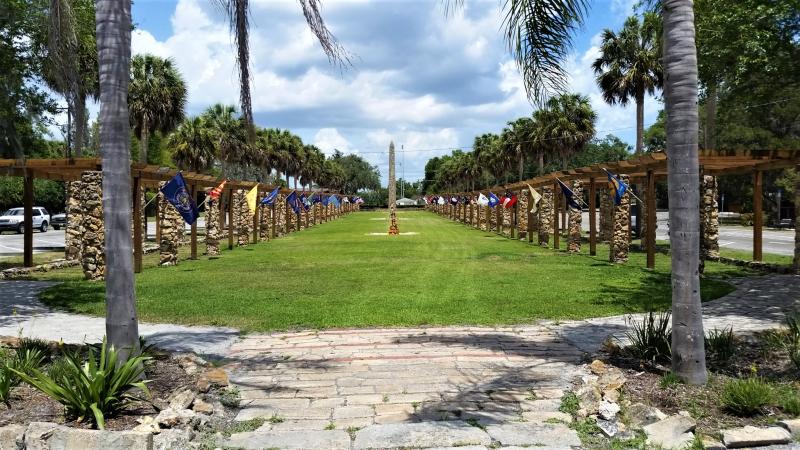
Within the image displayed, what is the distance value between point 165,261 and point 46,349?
41.4 ft

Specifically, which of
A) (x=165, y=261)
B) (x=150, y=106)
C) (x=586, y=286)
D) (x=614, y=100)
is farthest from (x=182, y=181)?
(x=614, y=100)

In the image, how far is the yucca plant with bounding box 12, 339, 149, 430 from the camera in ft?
16.2

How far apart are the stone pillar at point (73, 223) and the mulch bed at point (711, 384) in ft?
55.5

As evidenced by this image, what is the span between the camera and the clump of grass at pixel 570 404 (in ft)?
17.9

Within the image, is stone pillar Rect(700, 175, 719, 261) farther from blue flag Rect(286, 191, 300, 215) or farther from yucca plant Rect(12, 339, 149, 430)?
blue flag Rect(286, 191, 300, 215)

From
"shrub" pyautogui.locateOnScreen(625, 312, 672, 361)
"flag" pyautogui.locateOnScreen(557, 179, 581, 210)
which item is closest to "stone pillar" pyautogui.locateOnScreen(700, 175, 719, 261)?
"flag" pyautogui.locateOnScreen(557, 179, 581, 210)

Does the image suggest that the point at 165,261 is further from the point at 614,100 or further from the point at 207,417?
the point at 614,100

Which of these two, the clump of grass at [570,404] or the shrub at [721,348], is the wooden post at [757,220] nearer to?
the shrub at [721,348]

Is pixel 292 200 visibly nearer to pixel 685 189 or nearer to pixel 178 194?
pixel 178 194

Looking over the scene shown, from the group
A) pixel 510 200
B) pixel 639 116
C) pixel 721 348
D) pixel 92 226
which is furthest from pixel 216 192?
pixel 639 116

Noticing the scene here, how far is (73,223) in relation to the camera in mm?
19484

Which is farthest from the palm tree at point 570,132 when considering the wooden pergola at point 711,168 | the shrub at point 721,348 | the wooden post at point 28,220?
the shrub at point 721,348

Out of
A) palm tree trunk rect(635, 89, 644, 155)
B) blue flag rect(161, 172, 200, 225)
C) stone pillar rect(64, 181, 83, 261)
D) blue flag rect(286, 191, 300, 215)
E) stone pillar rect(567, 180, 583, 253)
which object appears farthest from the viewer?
blue flag rect(286, 191, 300, 215)

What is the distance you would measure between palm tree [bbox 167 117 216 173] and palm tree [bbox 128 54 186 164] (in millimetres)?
4385
